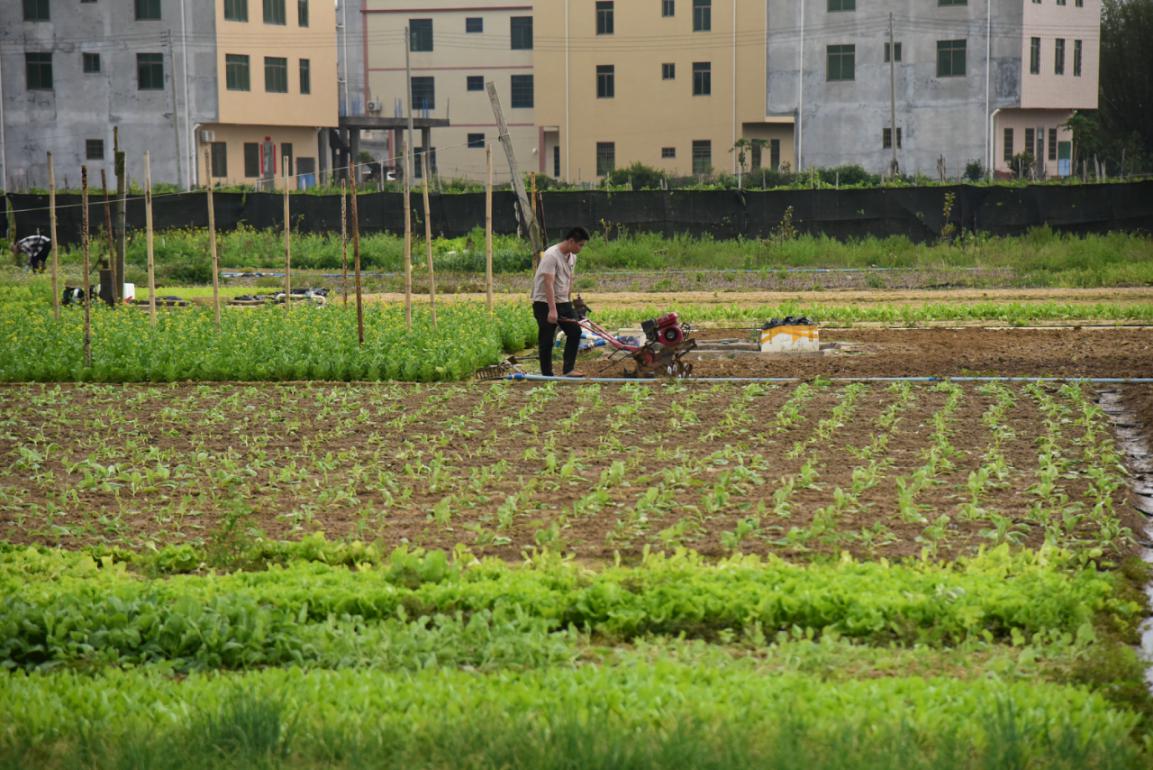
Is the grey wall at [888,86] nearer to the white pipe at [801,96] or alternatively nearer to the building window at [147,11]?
the white pipe at [801,96]

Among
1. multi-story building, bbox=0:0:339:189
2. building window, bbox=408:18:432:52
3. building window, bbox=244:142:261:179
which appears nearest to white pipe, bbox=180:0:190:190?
multi-story building, bbox=0:0:339:189

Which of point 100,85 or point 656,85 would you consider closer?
point 100,85

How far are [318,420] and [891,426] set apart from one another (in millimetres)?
4928

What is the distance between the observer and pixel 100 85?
5081cm

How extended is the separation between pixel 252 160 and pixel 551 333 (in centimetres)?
3875

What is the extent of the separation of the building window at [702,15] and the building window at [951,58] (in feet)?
33.5

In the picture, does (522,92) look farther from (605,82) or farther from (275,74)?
(275,74)

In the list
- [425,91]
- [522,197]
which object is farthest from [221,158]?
[522,197]

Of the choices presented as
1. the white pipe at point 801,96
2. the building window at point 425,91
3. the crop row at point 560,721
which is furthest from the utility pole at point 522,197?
the building window at point 425,91

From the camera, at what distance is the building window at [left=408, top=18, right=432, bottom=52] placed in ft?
210

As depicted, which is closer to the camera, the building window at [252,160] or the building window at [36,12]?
the building window at [36,12]

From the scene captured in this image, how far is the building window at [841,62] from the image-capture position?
5062 cm

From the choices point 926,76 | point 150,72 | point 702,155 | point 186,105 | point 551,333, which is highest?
point 150,72

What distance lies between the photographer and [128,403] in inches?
581
